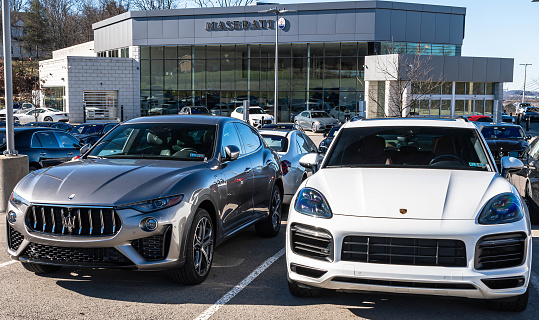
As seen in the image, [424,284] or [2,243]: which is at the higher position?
[424,284]

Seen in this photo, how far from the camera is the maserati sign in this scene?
5182 cm

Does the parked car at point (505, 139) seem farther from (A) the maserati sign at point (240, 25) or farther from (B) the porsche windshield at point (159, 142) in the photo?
(A) the maserati sign at point (240, 25)

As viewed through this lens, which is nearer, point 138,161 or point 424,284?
point 424,284

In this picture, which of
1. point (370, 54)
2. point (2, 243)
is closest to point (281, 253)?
point (2, 243)

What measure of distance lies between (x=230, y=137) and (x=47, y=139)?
26.1 feet

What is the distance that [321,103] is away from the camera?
51.1 meters

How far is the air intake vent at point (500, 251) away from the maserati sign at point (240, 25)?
48.9m

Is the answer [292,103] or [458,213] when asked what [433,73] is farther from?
[458,213]

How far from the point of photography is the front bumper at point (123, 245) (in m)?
5.04

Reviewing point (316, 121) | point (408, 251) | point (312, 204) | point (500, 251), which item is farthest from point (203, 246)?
point (316, 121)

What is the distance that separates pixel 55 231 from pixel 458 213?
3.47m

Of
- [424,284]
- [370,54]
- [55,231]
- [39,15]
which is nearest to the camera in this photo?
[424,284]

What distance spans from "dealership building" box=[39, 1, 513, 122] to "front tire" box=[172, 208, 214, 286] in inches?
1565

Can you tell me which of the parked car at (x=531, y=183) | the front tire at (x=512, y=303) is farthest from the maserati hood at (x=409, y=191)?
the parked car at (x=531, y=183)
